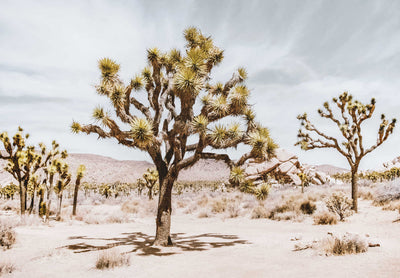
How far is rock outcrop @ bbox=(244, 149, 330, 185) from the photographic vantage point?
34.6m

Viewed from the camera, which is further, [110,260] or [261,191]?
[261,191]

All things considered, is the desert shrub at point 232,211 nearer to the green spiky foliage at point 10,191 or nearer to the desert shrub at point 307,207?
the desert shrub at point 307,207

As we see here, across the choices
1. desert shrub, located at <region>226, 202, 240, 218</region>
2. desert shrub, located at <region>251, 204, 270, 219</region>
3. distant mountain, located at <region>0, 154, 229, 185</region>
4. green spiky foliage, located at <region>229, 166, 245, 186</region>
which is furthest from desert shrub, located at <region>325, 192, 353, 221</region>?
distant mountain, located at <region>0, 154, 229, 185</region>

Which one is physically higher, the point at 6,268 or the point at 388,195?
the point at 388,195

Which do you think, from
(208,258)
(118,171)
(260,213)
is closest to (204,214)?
(260,213)

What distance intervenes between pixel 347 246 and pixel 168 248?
4.43 metres

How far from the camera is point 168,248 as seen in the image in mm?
8328

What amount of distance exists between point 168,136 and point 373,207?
11.7m

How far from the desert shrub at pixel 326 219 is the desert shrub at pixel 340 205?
417 millimetres

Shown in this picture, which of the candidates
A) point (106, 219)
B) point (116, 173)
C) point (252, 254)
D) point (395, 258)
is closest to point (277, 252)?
point (252, 254)

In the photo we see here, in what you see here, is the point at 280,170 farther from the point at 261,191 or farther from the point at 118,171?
the point at 118,171

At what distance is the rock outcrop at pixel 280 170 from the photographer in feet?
114

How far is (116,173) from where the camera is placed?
95.0 m

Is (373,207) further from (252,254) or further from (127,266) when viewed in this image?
(127,266)
